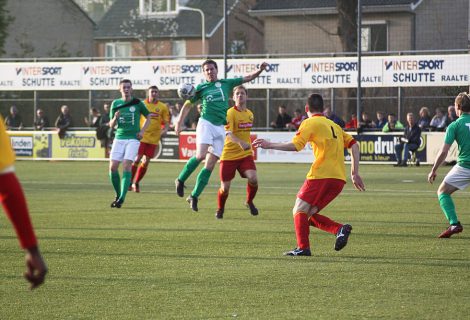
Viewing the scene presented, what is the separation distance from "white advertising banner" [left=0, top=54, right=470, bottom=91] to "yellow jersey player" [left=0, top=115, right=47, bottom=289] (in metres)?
27.3

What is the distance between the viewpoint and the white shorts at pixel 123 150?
712 inches

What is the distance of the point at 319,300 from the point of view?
834cm

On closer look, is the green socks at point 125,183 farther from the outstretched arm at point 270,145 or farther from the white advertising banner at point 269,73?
the white advertising banner at point 269,73

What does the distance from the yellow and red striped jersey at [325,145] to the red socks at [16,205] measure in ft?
19.6

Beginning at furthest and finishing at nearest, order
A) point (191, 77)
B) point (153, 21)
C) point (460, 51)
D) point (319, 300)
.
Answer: point (153, 21) → point (191, 77) → point (460, 51) → point (319, 300)

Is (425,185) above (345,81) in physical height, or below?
below

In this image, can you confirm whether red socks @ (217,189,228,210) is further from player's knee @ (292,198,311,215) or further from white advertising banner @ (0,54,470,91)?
white advertising banner @ (0,54,470,91)

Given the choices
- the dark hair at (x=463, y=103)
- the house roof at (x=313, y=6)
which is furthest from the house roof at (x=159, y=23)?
the dark hair at (x=463, y=103)

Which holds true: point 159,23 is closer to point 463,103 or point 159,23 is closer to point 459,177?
point 463,103

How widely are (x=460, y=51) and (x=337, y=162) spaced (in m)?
21.9

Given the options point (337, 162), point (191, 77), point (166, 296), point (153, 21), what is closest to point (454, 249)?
point (337, 162)

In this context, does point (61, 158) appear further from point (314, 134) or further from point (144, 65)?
point (314, 134)

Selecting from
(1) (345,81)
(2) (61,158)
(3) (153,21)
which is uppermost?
(3) (153,21)

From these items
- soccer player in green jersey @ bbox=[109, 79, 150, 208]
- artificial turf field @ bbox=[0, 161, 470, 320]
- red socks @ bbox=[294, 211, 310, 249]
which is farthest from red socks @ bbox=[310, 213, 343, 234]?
soccer player in green jersey @ bbox=[109, 79, 150, 208]
